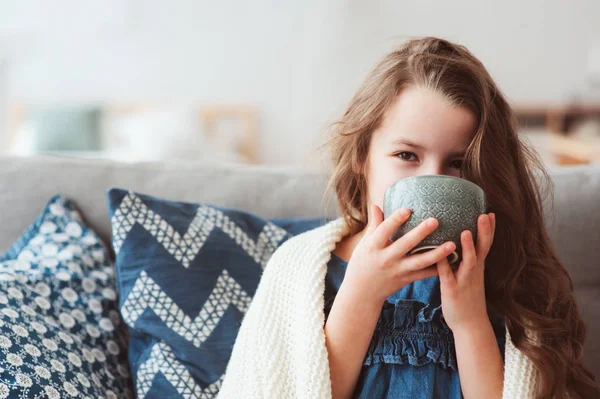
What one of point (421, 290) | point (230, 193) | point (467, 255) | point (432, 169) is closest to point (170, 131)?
point (230, 193)

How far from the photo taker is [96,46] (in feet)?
15.5

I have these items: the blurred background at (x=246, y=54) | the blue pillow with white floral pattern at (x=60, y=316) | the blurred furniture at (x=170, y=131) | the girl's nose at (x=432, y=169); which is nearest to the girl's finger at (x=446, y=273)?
the girl's nose at (x=432, y=169)

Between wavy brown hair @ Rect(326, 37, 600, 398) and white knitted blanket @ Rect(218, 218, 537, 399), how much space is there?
0.16 ft

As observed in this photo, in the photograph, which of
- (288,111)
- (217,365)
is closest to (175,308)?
(217,365)

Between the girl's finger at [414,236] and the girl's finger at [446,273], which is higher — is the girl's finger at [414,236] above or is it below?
above

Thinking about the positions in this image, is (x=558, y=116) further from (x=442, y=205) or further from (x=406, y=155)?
(x=442, y=205)

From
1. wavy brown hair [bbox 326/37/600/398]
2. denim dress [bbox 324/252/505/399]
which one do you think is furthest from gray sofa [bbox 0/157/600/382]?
denim dress [bbox 324/252/505/399]

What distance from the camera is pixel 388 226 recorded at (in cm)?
83

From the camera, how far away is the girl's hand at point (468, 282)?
83 centimetres

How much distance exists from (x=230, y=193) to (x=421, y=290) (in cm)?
48

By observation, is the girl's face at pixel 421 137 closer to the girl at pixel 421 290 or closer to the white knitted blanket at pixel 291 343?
the girl at pixel 421 290

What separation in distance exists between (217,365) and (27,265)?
0.37 metres

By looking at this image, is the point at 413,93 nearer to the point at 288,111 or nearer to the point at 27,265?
the point at 27,265

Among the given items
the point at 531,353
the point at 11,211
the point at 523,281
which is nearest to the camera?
the point at 531,353
